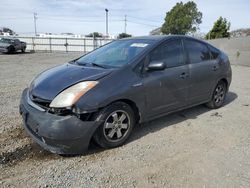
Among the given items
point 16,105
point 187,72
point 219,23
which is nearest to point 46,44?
point 219,23

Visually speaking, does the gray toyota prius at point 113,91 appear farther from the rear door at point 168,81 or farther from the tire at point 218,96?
the tire at point 218,96

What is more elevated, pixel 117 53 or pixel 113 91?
pixel 117 53

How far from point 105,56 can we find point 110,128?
1384mm

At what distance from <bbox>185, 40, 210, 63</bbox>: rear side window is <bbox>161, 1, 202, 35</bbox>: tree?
45.8m

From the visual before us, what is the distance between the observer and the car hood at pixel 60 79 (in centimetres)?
322

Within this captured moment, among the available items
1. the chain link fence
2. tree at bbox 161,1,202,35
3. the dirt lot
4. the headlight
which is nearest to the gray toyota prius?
the headlight

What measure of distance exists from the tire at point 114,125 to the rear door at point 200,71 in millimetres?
1521

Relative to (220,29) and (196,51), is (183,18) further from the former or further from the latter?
(196,51)

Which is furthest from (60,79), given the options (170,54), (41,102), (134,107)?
(170,54)

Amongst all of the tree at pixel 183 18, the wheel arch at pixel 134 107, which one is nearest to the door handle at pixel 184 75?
the wheel arch at pixel 134 107

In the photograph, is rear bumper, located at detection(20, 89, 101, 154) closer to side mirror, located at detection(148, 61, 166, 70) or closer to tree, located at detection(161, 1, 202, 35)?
side mirror, located at detection(148, 61, 166, 70)

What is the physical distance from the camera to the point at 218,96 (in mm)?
5441

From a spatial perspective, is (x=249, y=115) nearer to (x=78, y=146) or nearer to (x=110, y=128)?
(x=110, y=128)

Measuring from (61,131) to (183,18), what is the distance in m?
49.7
